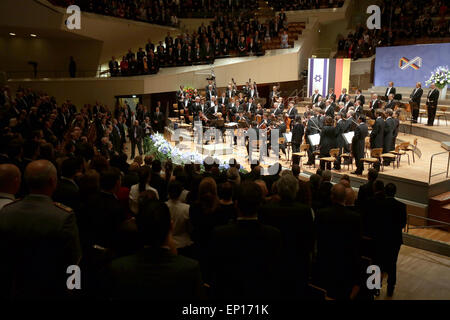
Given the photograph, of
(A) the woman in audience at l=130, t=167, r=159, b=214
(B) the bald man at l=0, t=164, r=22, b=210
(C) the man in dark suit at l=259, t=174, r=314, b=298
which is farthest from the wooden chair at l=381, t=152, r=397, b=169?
(B) the bald man at l=0, t=164, r=22, b=210

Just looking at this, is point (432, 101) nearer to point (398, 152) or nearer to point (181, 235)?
point (398, 152)

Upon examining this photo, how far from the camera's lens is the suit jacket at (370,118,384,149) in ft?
35.1

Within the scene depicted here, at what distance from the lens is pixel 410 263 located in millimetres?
6141

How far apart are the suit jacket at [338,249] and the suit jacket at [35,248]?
2014 mm

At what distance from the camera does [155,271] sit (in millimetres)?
1968

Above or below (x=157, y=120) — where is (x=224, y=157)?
below

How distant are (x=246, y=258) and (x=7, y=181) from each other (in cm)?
171

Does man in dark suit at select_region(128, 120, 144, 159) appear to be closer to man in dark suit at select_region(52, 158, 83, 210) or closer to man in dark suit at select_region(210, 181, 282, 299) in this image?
man in dark suit at select_region(52, 158, 83, 210)

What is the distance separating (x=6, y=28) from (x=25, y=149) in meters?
15.6

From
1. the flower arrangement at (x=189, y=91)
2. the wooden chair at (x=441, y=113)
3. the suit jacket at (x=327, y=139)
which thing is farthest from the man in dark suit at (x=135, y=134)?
the wooden chair at (x=441, y=113)

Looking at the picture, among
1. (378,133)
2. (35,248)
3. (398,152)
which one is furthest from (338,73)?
(35,248)
